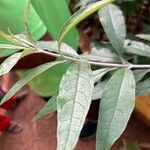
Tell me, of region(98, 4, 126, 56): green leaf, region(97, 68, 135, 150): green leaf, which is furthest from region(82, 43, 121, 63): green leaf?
region(97, 68, 135, 150): green leaf

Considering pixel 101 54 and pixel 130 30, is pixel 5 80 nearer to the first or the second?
pixel 130 30

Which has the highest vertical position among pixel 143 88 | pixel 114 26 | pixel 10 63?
pixel 10 63

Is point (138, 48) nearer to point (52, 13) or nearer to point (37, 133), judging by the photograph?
point (52, 13)

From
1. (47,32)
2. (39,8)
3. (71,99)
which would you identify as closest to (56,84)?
(47,32)

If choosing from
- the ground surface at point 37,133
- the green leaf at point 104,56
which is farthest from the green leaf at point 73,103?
the ground surface at point 37,133

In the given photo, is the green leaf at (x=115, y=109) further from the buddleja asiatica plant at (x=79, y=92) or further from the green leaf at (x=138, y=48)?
the green leaf at (x=138, y=48)

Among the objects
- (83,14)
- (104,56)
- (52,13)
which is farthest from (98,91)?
(83,14)
